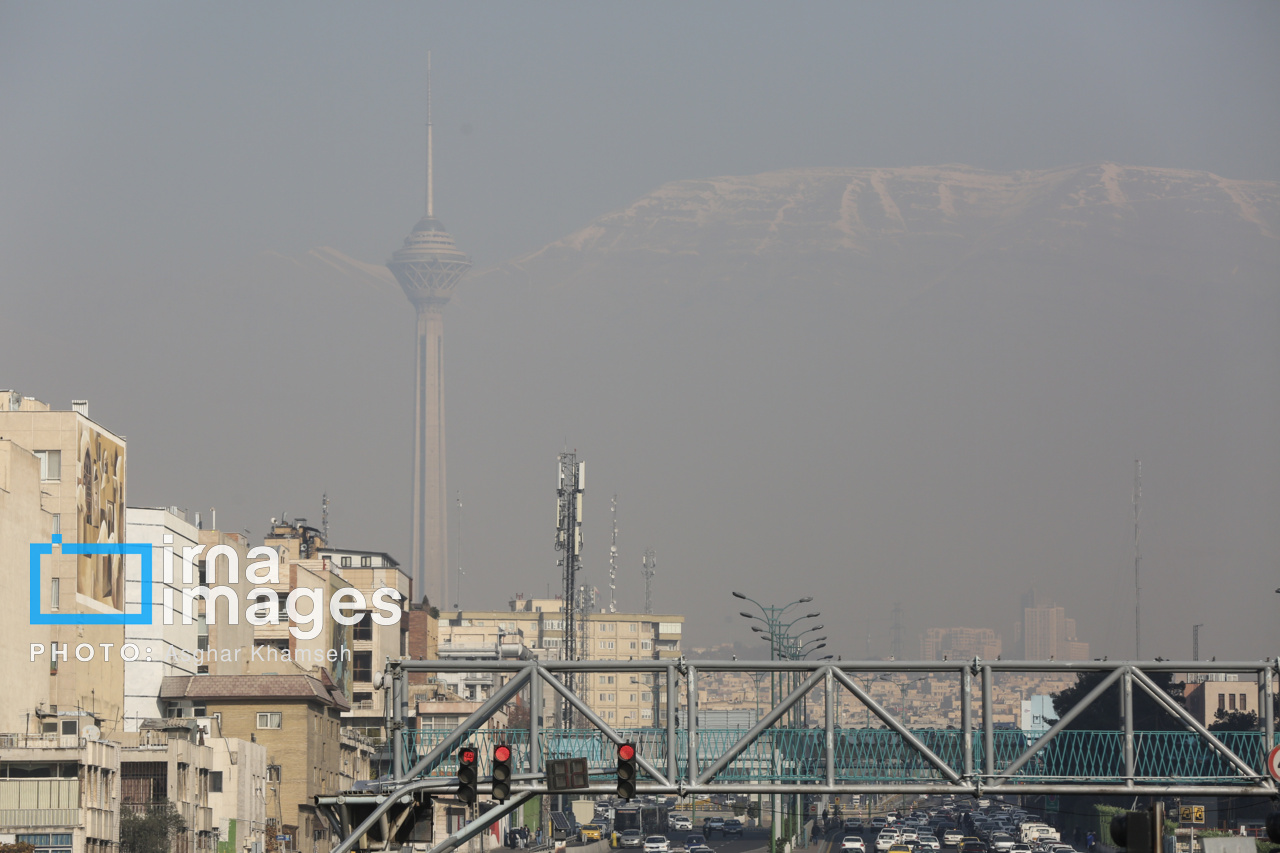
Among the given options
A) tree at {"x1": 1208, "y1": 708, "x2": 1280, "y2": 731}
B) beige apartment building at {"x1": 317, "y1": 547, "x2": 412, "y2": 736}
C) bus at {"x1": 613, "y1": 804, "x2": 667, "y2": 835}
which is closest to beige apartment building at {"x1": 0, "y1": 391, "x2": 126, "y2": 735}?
beige apartment building at {"x1": 317, "y1": 547, "x2": 412, "y2": 736}

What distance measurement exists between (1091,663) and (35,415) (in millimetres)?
98138

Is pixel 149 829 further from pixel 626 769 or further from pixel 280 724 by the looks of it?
pixel 626 769

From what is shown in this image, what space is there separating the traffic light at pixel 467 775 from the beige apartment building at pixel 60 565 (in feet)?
269

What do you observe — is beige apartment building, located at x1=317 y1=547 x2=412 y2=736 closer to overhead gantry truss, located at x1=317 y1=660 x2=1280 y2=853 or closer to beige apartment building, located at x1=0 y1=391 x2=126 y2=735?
beige apartment building, located at x1=0 y1=391 x2=126 y2=735

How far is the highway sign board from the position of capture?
1222 inches

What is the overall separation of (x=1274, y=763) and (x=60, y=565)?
9881 centimetres

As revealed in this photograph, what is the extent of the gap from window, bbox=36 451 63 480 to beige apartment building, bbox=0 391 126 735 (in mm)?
65

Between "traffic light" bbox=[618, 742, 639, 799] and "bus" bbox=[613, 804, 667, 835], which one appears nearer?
"traffic light" bbox=[618, 742, 639, 799]

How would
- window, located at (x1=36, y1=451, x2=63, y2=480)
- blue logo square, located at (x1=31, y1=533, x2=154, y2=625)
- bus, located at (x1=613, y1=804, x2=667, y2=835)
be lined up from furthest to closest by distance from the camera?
bus, located at (x1=613, y1=804, x2=667, y2=835)
window, located at (x1=36, y1=451, x2=63, y2=480)
blue logo square, located at (x1=31, y1=533, x2=154, y2=625)

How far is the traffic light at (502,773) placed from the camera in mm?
30375

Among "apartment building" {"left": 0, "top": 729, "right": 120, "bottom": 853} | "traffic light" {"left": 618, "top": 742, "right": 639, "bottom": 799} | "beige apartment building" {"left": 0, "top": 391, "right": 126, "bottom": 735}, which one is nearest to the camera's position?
"traffic light" {"left": 618, "top": 742, "right": 639, "bottom": 799}

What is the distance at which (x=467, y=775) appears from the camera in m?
30.3

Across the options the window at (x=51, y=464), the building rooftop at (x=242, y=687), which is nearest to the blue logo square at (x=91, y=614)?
the window at (x=51, y=464)

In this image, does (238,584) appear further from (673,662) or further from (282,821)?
(673,662)
